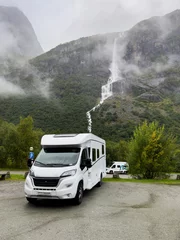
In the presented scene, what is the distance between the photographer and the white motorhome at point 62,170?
28.1 feet

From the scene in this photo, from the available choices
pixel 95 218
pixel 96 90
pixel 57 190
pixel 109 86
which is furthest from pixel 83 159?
pixel 109 86

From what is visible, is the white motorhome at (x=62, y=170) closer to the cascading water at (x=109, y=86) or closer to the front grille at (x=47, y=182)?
the front grille at (x=47, y=182)

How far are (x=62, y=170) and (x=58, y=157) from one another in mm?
1122

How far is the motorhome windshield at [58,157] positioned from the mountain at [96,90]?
50.3 meters

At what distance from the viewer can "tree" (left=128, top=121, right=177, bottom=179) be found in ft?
65.0

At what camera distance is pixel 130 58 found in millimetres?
199625

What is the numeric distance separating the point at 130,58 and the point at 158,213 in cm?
20117

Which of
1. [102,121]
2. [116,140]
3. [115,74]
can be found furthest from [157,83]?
[116,140]

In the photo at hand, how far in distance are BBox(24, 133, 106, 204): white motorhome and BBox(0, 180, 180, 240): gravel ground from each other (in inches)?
23.4

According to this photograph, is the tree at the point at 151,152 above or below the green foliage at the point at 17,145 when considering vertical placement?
above

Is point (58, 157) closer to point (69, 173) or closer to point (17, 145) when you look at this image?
point (69, 173)

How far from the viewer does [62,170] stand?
885 cm

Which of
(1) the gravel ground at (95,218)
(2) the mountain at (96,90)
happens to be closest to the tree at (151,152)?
(1) the gravel ground at (95,218)

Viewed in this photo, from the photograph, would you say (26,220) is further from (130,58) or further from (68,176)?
(130,58)
